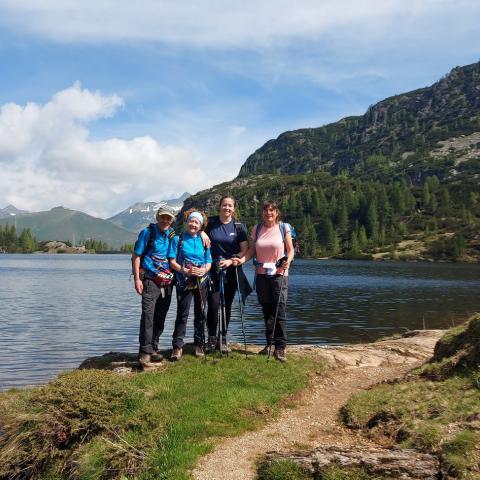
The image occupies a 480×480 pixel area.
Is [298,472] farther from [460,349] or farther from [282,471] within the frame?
[460,349]

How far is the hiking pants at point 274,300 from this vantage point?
13.4 metres

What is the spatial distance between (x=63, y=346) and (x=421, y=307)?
38.5 metres

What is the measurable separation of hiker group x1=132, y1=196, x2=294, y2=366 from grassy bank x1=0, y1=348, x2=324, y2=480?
102 inches

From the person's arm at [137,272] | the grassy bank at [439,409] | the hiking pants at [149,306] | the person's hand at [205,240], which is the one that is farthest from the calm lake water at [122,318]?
the grassy bank at [439,409]

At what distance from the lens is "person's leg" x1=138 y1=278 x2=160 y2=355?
12.6m

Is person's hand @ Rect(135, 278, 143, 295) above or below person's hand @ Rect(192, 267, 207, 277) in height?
below

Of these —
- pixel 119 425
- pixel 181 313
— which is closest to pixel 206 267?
pixel 181 313

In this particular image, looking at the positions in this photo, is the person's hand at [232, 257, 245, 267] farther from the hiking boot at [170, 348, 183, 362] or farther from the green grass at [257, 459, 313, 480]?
the green grass at [257, 459, 313, 480]

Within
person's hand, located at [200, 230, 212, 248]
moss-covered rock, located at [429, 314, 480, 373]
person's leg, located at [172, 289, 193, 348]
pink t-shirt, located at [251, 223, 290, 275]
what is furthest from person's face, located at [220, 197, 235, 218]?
moss-covered rock, located at [429, 314, 480, 373]

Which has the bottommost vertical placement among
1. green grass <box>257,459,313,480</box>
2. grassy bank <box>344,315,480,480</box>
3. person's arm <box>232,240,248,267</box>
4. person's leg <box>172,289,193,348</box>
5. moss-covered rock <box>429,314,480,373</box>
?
green grass <box>257,459,313,480</box>

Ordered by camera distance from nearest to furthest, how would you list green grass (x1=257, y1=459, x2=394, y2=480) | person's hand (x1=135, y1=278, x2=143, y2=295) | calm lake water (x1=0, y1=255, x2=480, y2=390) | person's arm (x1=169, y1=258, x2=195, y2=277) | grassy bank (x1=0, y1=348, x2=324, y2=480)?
green grass (x1=257, y1=459, x2=394, y2=480), grassy bank (x1=0, y1=348, x2=324, y2=480), person's hand (x1=135, y1=278, x2=143, y2=295), person's arm (x1=169, y1=258, x2=195, y2=277), calm lake water (x1=0, y1=255, x2=480, y2=390)

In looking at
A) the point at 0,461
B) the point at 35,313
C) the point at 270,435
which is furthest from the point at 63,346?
the point at 270,435

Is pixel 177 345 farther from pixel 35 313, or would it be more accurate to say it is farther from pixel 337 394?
pixel 35 313

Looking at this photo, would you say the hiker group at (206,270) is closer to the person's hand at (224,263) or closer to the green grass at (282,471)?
the person's hand at (224,263)
